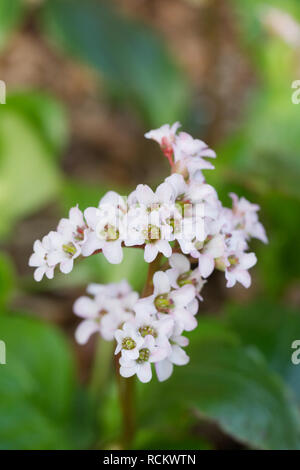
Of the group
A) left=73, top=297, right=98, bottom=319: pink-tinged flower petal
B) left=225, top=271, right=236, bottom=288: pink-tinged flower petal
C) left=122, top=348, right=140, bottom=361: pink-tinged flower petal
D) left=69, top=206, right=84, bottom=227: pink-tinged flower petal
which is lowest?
left=122, top=348, right=140, bottom=361: pink-tinged flower petal

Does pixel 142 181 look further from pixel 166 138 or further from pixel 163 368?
pixel 163 368

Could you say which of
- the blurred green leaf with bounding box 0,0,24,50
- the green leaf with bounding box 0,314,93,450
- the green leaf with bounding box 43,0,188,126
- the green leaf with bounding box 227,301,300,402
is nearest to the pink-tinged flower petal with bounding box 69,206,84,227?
the green leaf with bounding box 0,314,93,450

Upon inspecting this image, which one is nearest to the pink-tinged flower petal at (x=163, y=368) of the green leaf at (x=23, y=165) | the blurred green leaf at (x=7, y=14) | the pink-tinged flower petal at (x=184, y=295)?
the pink-tinged flower petal at (x=184, y=295)

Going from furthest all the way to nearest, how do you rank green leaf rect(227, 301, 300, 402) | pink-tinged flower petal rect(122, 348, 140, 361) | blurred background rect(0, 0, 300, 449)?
1. green leaf rect(227, 301, 300, 402)
2. blurred background rect(0, 0, 300, 449)
3. pink-tinged flower petal rect(122, 348, 140, 361)

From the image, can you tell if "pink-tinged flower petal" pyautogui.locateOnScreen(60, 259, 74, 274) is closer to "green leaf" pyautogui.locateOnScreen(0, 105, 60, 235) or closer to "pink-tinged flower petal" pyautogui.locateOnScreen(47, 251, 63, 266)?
"pink-tinged flower petal" pyautogui.locateOnScreen(47, 251, 63, 266)

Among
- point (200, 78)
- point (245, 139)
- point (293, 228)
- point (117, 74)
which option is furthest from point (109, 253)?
point (200, 78)

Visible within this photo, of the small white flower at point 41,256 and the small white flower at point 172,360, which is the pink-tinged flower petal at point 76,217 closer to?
the small white flower at point 41,256
